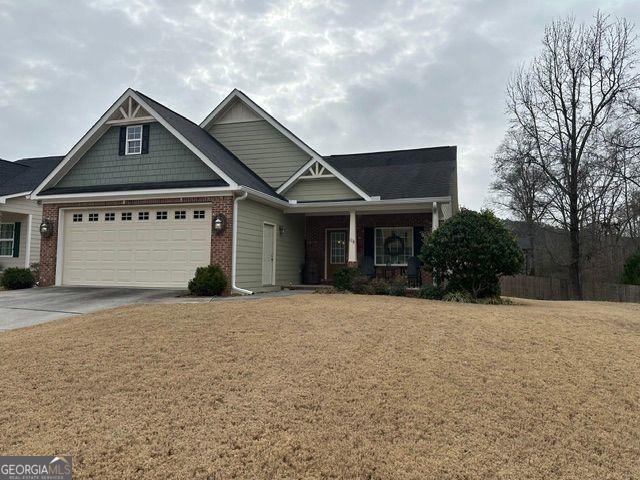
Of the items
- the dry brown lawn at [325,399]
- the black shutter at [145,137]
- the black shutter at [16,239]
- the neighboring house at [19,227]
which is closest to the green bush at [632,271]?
the dry brown lawn at [325,399]

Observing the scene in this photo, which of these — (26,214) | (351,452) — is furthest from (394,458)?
(26,214)

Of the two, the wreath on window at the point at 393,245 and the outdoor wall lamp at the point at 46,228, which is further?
the wreath on window at the point at 393,245

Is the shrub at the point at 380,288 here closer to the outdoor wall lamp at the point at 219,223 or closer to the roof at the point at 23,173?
the outdoor wall lamp at the point at 219,223

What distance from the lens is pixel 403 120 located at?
1994cm

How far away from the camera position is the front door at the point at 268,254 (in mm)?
14442

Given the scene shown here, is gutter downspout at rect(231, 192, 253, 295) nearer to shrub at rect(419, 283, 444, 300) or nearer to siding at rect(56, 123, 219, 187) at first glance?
siding at rect(56, 123, 219, 187)

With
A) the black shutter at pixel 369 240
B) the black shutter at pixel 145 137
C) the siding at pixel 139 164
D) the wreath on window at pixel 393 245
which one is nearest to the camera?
the siding at pixel 139 164

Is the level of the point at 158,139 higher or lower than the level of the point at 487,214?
higher

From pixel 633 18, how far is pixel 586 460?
20.8m

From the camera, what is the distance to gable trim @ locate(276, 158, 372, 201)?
47.2 feet

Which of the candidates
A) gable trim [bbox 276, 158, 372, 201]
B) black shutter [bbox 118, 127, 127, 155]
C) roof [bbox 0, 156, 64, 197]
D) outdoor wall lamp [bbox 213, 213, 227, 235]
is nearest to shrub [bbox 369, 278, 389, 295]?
gable trim [bbox 276, 158, 372, 201]

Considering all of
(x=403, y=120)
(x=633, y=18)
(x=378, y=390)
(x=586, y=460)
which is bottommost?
(x=586, y=460)

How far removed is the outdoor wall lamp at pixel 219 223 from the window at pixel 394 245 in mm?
6139

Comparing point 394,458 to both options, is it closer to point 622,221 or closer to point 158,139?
point 158,139
